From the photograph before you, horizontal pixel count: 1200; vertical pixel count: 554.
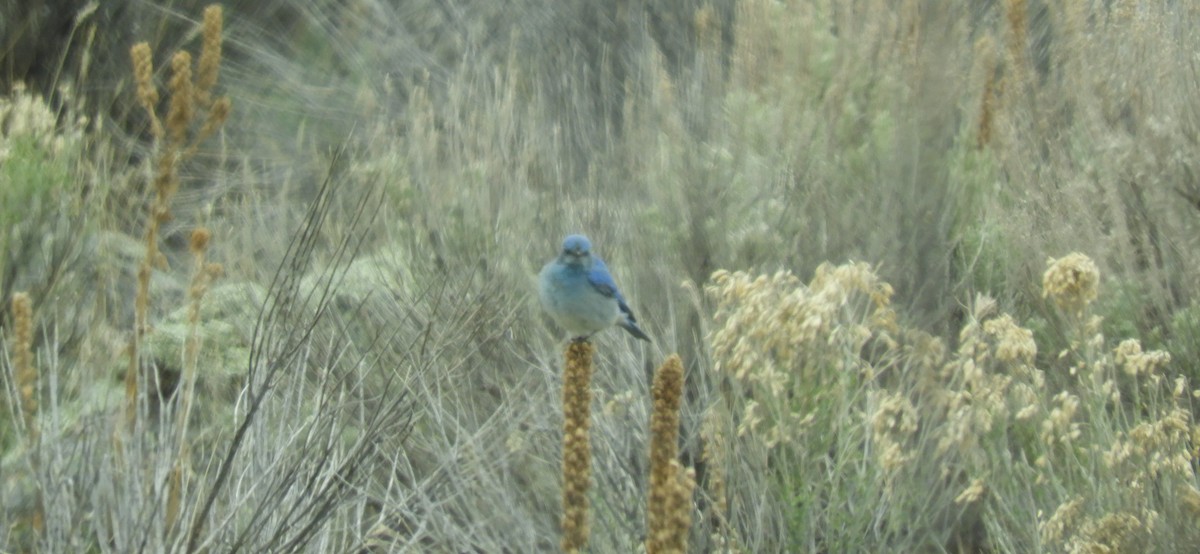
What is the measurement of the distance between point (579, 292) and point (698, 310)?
33 cm

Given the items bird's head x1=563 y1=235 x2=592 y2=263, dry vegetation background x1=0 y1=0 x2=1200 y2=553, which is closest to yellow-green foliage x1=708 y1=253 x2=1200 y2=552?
dry vegetation background x1=0 y1=0 x2=1200 y2=553

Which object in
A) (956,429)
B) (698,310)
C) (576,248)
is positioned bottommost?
(956,429)

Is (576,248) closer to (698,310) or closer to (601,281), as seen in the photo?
(601,281)

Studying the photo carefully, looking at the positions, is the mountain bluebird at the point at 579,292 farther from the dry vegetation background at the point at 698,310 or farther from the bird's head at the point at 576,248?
the dry vegetation background at the point at 698,310

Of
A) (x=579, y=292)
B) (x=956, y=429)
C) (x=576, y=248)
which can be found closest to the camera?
(x=956, y=429)

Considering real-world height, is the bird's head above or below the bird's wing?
above

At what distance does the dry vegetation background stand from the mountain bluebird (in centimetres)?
17

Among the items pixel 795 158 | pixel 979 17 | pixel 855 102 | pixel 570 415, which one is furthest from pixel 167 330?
pixel 979 17

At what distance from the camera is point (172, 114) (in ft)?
7.94

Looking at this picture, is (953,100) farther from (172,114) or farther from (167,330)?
(172,114)

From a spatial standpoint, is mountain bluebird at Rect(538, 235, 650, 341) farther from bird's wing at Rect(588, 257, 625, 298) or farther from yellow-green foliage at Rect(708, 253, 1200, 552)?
yellow-green foliage at Rect(708, 253, 1200, 552)

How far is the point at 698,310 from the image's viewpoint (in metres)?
4.29

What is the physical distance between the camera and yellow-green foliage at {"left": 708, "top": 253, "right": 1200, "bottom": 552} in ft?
11.3

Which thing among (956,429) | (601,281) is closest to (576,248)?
(601,281)
